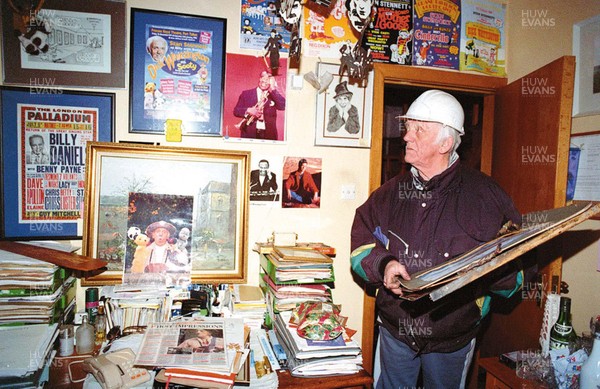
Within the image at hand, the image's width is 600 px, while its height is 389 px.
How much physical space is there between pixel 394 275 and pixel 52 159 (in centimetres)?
187

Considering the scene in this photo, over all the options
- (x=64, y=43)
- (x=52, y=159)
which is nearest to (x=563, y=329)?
(x=52, y=159)

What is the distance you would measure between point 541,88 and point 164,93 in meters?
2.19

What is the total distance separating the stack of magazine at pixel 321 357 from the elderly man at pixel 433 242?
339 mm

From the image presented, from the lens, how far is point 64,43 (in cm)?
182

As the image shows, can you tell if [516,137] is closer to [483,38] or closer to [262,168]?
[483,38]

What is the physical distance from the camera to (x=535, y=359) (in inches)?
65.7

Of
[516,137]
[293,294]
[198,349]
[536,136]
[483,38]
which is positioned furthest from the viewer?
[483,38]

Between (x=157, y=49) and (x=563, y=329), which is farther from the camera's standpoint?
(x=157, y=49)

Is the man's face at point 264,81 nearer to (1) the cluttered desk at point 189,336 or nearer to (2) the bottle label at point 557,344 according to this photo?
(1) the cluttered desk at point 189,336

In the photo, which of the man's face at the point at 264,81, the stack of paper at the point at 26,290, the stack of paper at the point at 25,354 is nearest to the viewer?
the stack of paper at the point at 25,354

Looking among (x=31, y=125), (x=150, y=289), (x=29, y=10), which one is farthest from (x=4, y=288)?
(x=29, y=10)

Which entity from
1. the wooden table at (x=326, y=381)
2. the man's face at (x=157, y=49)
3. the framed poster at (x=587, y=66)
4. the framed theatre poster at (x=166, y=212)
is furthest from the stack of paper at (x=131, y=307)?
the framed poster at (x=587, y=66)

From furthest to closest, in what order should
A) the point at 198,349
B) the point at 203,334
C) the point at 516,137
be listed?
A: the point at 516,137, the point at 203,334, the point at 198,349

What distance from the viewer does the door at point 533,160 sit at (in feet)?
5.98
